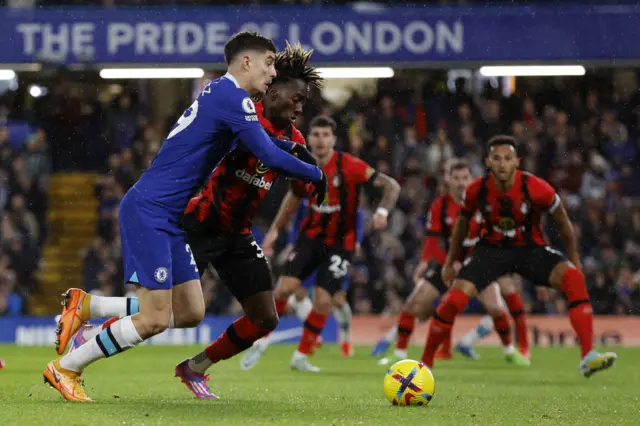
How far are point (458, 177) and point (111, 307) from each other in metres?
6.45

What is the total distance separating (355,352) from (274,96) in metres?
7.72

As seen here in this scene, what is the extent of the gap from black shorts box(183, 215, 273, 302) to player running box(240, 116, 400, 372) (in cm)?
376

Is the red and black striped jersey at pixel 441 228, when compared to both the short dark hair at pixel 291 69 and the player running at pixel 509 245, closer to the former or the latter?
the player running at pixel 509 245

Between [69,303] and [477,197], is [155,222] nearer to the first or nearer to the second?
[69,303]

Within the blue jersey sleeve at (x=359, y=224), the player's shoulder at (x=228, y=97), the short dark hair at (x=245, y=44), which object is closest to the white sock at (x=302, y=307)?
the blue jersey sleeve at (x=359, y=224)

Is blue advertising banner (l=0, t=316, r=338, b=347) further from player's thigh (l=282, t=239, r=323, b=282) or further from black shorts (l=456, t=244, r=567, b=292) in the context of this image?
black shorts (l=456, t=244, r=567, b=292)

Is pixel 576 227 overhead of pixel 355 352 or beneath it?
overhead

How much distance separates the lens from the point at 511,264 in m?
9.85

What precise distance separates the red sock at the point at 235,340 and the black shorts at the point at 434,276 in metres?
5.30

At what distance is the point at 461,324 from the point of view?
16859 millimetres

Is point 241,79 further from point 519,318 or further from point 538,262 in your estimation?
point 519,318

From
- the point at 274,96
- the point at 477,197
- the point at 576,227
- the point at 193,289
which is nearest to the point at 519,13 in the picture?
the point at 576,227

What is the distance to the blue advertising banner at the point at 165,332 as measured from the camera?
55.0 ft

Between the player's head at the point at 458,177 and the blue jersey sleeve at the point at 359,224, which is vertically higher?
the player's head at the point at 458,177
